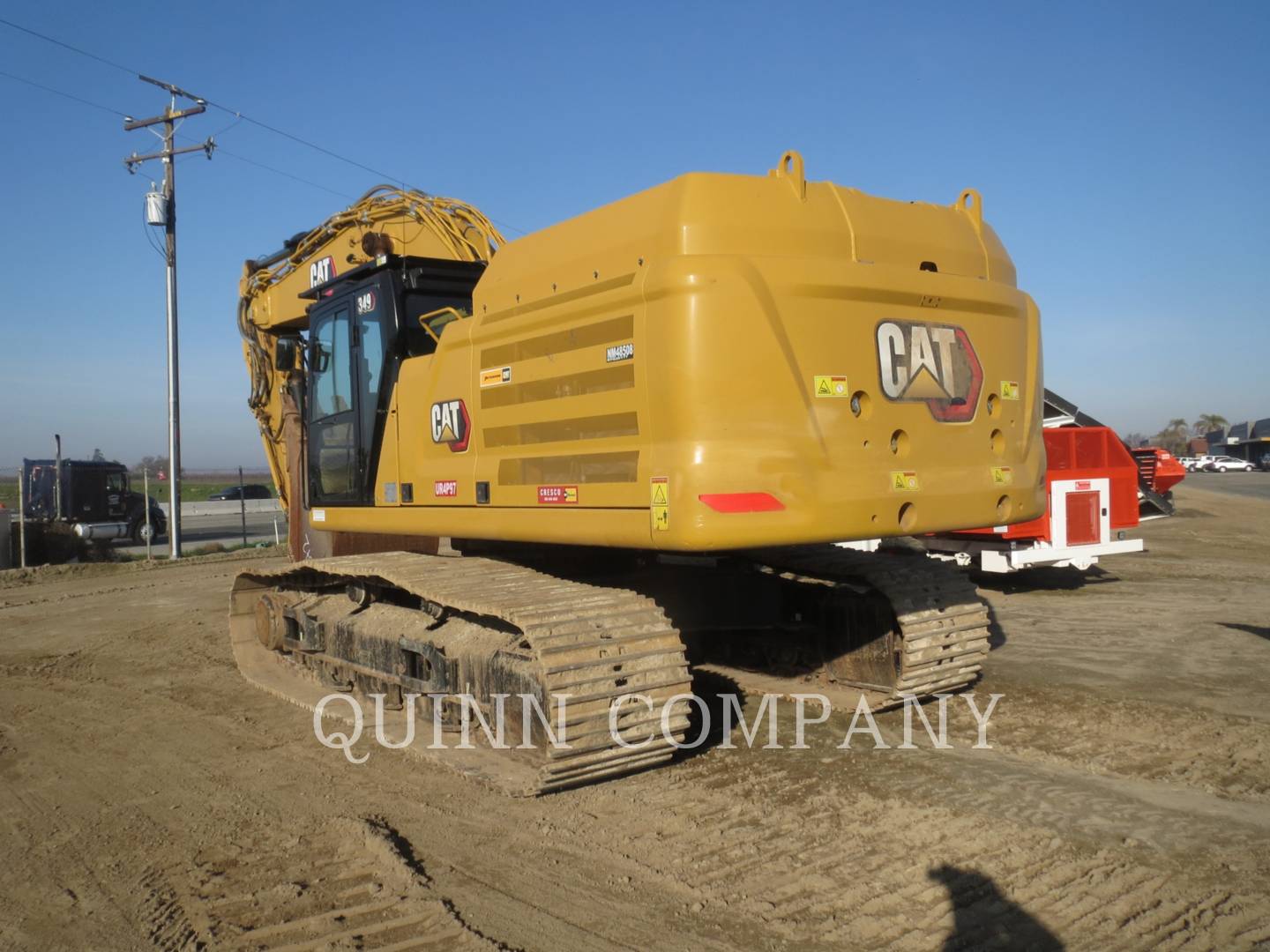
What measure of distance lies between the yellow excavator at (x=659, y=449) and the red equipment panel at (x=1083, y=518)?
572 cm

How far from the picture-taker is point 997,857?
400 cm

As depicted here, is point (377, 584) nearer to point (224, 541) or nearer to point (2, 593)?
point (2, 593)

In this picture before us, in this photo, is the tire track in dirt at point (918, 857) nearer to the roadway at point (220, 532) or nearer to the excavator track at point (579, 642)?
the excavator track at point (579, 642)

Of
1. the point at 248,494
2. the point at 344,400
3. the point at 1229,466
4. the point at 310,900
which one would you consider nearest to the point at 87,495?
the point at 344,400

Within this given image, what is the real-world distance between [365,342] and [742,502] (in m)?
3.41

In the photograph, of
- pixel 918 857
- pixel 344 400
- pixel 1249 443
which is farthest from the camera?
pixel 1249 443

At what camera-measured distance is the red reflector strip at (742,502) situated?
4.26m

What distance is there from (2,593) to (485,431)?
39.7ft

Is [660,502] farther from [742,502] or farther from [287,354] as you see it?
[287,354]

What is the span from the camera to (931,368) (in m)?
4.97

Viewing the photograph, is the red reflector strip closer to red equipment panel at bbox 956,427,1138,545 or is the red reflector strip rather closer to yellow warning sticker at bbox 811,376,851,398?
yellow warning sticker at bbox 811,376,851,398

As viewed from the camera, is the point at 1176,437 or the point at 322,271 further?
the point at 1176,437

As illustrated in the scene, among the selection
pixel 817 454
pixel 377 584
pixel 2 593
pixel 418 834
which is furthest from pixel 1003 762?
pixel 2 593

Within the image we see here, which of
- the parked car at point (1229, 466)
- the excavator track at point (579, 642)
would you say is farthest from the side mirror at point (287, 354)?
the parked car at point (1229, 466)
